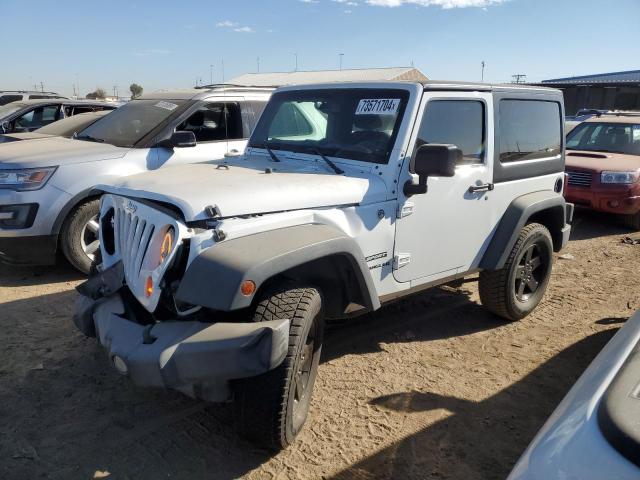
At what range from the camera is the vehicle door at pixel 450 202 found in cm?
353

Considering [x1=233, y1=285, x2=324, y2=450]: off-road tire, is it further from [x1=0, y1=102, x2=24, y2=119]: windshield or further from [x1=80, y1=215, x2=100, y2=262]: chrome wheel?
[x1=0, y1=102, x2=24, y2=119]: windshield

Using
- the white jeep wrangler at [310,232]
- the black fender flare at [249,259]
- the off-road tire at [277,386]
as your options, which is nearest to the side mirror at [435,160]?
the white jeep wrangler at [310,232]

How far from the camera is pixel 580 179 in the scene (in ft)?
27.4

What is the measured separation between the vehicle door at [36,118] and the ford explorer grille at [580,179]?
29.5 ft

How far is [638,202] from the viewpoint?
807 centimetres

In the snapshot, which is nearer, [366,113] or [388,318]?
[366,113]

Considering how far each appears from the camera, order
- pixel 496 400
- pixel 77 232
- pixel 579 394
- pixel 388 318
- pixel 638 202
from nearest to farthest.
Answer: pixel 579 394, pixel 496 400, pixel 388 318, pixel 77 232, pixel 638 202

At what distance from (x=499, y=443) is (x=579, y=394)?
1.41 m

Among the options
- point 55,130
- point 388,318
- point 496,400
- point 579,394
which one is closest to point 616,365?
point 579,394

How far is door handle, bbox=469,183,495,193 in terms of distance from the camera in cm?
388

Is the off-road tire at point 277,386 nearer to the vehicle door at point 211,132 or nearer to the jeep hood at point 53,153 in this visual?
the vehicle door at point 211,132

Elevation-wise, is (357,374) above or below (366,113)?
Result: below

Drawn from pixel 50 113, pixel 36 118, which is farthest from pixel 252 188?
pixel 36 118

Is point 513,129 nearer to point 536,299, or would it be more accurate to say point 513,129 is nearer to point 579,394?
point 536,299
